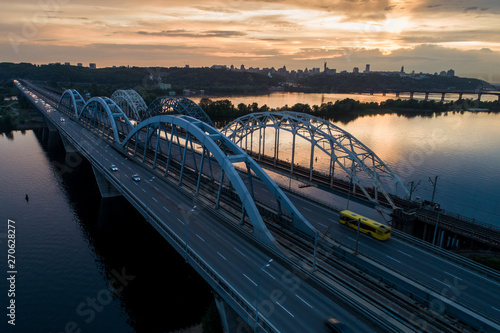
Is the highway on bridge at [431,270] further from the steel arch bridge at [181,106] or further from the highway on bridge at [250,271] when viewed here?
the steel arch bridge at [181,106]

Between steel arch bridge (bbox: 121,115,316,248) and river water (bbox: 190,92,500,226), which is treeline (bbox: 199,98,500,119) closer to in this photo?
river water (bbox: 190,92,500,226)

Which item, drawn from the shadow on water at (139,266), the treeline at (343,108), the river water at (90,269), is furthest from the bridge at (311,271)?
the treeline at (343,108)

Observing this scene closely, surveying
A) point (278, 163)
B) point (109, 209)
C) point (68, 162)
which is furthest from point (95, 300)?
point (68, 162)

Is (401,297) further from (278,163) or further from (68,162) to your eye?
(68,162)

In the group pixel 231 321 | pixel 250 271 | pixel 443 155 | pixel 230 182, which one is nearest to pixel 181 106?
pixel 230 182

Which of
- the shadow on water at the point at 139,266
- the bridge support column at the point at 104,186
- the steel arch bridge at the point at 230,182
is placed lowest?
the shadow on water at the point at 139,266

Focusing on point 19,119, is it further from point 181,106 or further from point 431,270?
point 431,270
